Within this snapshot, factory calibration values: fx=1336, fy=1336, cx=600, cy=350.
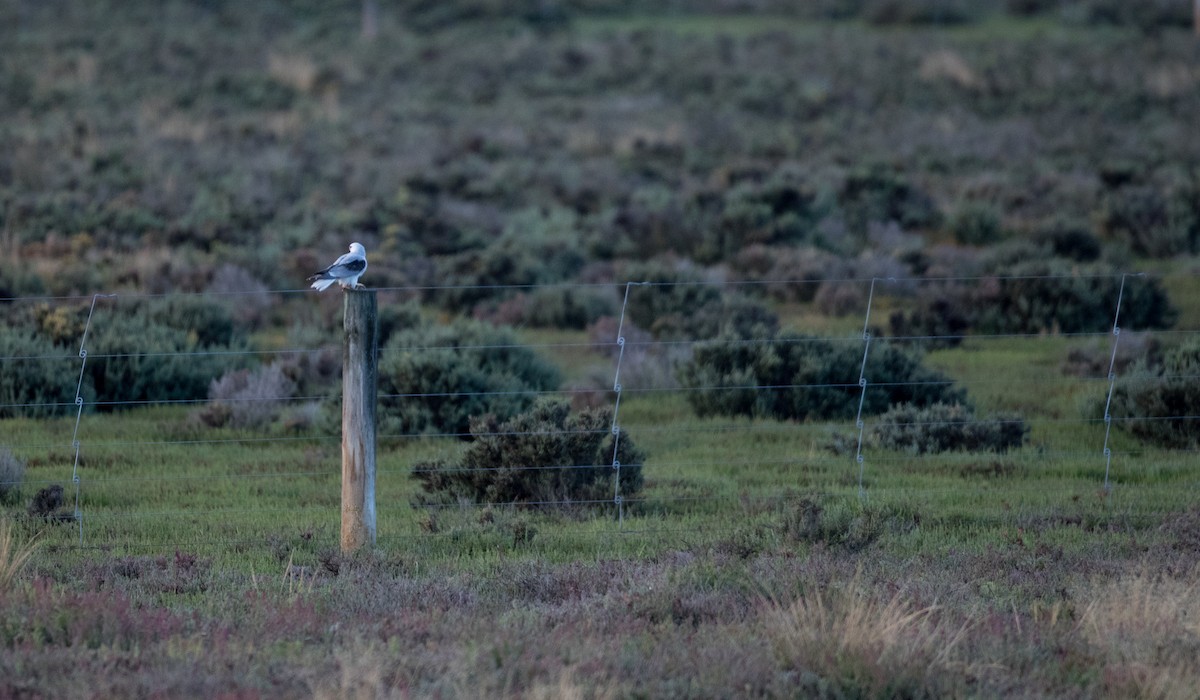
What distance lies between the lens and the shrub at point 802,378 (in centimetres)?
1202

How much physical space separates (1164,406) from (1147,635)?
18.1 feet

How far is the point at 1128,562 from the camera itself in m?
7.52

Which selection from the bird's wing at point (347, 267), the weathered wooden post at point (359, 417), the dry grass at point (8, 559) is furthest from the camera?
the bird's wing at point (347, 267)

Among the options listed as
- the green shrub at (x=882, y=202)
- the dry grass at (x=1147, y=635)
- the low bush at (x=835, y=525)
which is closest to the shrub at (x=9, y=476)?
the low bush at (x=835, y=525)

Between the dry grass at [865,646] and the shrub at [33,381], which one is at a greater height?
the shrub at [33,381]

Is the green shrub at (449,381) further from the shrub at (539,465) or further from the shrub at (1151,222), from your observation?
the shrub at (1151,222)

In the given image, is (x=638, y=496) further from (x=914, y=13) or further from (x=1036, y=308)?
(x=914, y=13)

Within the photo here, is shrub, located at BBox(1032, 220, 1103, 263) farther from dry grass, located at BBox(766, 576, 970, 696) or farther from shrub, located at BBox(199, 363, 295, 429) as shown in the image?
dry grass, located at BBox(766, 576, 970, 696)

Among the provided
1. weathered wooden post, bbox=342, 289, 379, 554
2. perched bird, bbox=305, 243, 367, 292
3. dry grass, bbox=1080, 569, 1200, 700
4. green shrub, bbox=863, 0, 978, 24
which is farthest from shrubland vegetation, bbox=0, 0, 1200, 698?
green shrub, bbox=863, 0, 978, 24

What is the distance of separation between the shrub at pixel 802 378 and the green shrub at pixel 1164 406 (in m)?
1.44

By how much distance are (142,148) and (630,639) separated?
2325cm

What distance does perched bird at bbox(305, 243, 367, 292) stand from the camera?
765 cm

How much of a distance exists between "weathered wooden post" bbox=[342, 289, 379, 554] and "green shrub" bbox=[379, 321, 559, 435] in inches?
120

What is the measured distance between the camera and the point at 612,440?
9562 millimetres
